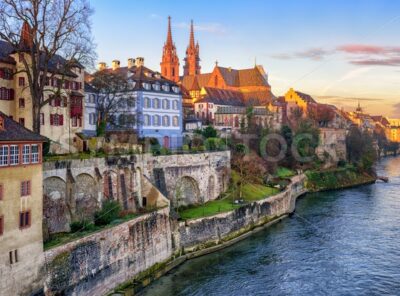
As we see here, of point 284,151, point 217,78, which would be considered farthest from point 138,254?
point 217,78

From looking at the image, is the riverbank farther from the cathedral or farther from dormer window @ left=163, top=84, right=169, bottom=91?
the cathedral

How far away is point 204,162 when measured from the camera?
4703 centimetres

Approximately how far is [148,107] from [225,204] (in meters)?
16.4

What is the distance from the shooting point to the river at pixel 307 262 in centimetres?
2984

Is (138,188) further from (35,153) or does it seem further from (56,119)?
(35,153)

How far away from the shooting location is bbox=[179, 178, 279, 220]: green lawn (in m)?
40.0

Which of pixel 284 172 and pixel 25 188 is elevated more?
pixel 25 188

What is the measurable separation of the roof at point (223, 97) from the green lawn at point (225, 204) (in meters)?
33.7

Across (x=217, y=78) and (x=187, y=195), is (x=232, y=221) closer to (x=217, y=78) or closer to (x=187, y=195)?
(x=187, y=195)

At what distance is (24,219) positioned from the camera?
22.6 m

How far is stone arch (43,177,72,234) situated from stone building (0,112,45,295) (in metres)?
5.44

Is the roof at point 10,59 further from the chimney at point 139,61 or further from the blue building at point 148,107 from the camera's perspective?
the chimney at point 139,61

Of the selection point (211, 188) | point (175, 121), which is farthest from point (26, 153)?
point (175, 121)

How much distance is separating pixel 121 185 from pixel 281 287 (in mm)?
13890
